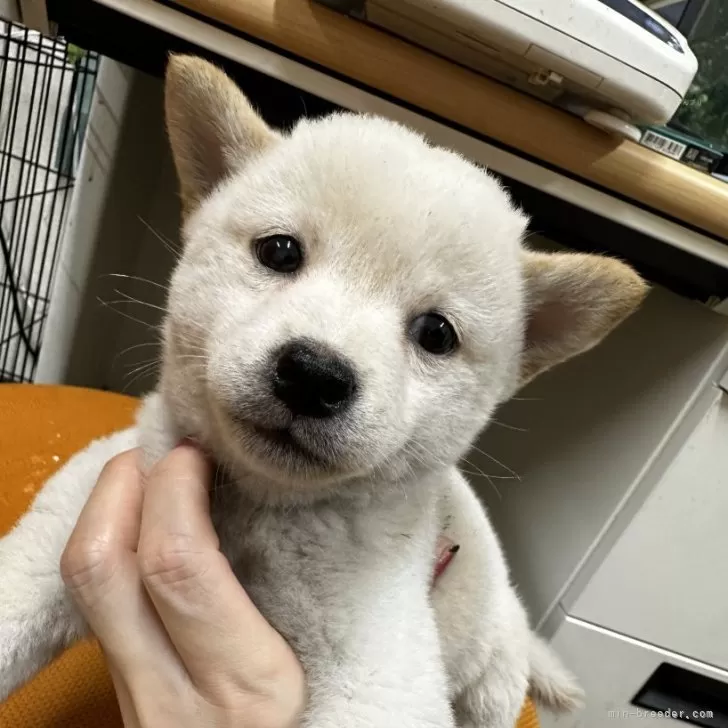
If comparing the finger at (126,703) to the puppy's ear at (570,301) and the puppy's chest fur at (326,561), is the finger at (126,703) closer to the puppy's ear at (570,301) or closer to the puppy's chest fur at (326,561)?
the puppy's chest fur at (326,561)

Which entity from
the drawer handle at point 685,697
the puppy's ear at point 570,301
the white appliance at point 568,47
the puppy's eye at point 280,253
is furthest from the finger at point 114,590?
the drawer handle at point 685,697

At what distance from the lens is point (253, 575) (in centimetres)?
66

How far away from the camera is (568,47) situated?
0.79 metres

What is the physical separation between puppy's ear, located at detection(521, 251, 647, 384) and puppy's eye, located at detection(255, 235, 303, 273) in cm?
27

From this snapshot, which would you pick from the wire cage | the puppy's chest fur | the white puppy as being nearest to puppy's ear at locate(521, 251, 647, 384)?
the white puppy

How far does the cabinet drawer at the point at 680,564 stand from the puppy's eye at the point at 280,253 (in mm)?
852

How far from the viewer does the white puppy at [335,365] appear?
22.9 inches

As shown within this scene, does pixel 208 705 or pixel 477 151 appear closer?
pixel 208 705

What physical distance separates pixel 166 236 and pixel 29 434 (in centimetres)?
82

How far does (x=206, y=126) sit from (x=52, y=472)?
2.27 feet

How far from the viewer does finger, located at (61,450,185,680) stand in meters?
0.61

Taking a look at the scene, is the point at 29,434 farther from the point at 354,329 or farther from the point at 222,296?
the point at 354,329

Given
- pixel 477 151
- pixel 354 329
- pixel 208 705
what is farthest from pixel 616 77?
pixel 208 705

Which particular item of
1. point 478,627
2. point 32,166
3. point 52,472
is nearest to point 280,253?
point 478,627
